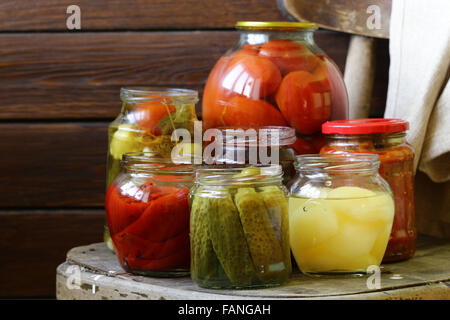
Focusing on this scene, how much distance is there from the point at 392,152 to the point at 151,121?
28cm

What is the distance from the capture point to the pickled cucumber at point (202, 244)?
0.61m

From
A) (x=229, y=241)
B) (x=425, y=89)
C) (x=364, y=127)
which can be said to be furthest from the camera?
(x=425, y=89)

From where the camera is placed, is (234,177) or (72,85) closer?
(234,177)

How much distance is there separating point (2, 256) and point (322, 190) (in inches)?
28.2

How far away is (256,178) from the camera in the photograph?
622 millimetres

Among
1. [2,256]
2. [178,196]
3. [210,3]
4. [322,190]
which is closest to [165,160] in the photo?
[178,196]

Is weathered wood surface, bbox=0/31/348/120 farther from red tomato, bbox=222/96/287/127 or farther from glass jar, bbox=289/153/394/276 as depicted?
glass jar, bbox=289/153/394/276

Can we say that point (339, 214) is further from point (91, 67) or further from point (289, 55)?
point (91, 67)

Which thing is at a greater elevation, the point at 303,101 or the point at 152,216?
the point at 303,101

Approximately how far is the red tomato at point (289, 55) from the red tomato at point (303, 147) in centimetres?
8

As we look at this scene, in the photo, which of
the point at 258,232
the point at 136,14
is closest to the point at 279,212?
the point at 258,232

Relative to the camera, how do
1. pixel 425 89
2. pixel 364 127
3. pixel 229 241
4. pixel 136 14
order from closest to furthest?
pixel 229 241 → pixel 364 127 → pixel 425 89 → pixel 136 14

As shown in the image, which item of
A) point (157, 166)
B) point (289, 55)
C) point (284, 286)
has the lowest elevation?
point (284, 286)

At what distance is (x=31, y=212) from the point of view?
45.1 inches
